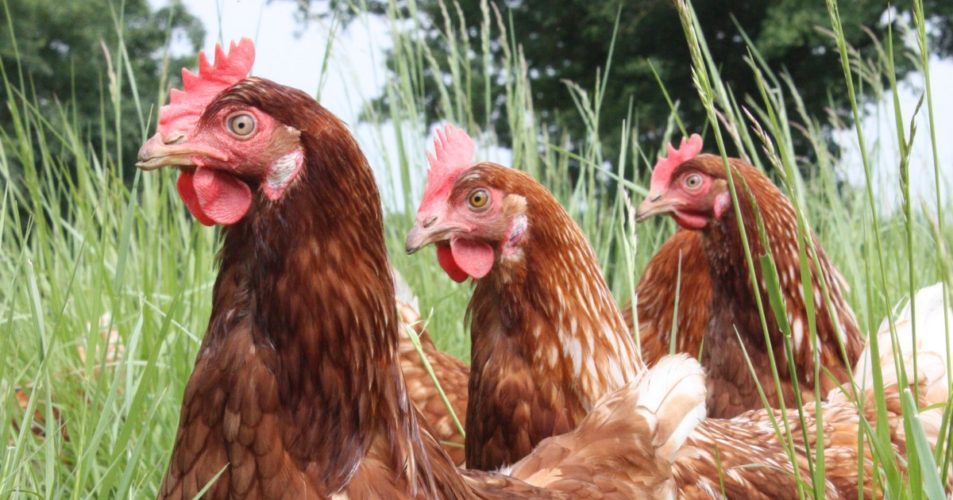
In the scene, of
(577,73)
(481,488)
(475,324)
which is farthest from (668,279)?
(577,73)

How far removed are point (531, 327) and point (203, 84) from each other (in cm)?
99

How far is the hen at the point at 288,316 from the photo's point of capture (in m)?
1.49

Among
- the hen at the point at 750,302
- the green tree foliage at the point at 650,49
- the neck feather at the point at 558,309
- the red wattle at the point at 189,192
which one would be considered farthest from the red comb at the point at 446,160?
the green tree foliage at the point at 650,49

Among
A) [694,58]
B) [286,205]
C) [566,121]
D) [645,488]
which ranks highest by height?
[566,121]

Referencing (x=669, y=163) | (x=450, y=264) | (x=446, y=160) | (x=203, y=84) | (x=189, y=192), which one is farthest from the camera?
(x=669, y=163)

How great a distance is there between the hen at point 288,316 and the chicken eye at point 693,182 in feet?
5.59

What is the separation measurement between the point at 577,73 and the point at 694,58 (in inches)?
555

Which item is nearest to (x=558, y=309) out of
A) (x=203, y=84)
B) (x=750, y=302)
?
(x=750, y=302)

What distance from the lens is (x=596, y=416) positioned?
201 centimetres

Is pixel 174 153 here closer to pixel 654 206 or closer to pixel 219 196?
pixel 219 196

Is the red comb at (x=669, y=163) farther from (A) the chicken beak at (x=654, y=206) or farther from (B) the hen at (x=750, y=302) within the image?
(B) the hen at (x=750, y=302)

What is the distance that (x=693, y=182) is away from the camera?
3.14 metres

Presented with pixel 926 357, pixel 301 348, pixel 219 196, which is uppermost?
pixel 219 196

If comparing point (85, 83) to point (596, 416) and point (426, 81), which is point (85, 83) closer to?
point (426, 81)
